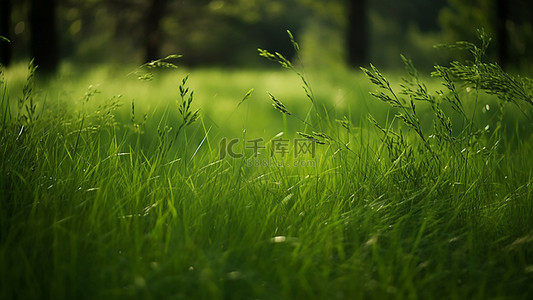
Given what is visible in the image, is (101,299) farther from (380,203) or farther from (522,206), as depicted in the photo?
(522,206)

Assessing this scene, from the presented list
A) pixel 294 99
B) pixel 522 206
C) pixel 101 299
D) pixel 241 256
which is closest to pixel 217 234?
pixel 241 256

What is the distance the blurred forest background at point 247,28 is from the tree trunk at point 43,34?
0.05 feet

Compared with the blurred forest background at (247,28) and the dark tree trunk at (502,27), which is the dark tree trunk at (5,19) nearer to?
the blurred forest background at (247,28)

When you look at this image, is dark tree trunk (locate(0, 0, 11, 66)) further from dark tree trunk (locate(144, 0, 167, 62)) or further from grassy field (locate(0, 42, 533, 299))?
grassy field (locate(0, 42, 533, 299))

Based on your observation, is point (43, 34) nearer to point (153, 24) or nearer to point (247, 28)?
point (153, 24)

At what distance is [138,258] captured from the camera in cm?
153

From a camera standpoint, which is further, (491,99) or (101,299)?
(491,99)

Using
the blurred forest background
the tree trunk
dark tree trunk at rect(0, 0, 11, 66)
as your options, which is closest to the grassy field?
the blurred forest background

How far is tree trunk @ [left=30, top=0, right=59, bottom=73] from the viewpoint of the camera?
7943mm

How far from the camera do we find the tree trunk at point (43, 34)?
7943 mm

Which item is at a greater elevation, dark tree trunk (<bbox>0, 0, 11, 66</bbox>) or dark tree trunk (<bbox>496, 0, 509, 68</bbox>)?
dark tree trunk (<bbox>0, 0, 11, 66</bbox>)

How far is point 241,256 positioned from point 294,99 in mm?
4383

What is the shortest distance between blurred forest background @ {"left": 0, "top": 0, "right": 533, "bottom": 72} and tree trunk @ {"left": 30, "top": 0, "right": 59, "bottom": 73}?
0.02 m

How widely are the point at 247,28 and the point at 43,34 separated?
13579mm
